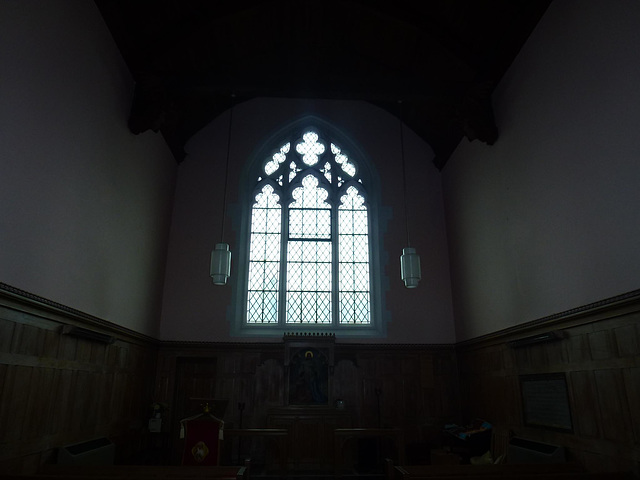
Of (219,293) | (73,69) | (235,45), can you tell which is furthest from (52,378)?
(235,45)

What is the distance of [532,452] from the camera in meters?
5.11

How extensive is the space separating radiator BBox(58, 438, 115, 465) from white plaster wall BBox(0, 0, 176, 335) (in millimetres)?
1460

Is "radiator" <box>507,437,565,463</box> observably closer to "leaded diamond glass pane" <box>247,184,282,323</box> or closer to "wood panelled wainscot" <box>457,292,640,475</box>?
"wood panelled wainscot" <box>457,292,640,475</box>

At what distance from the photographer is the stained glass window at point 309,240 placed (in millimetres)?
8422

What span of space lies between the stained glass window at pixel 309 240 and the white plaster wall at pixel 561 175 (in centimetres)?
223

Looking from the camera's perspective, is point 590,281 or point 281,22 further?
point 281,22

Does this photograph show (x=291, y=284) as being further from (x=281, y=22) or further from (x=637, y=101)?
(x=637, y=101)

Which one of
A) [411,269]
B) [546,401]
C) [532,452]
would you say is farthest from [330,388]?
[546,401]

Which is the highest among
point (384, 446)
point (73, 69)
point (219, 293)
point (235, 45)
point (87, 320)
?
point (235, 45)

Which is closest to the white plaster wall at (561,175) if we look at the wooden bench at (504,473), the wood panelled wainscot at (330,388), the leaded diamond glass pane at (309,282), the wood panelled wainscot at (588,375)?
the wood panelled wainscot at (588,375)

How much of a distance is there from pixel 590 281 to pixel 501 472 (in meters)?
2.02

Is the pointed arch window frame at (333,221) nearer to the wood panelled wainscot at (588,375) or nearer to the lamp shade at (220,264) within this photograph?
the lamp shade at (220,264)

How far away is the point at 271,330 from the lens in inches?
322

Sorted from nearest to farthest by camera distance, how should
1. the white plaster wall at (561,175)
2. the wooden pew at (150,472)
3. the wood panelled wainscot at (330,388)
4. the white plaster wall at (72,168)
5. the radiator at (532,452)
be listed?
the wooden pew at (150,472) < the white plaster wall at (72,168) < the white plaster wall at (561,175) < the radiator at (532,452) < the wood panelled wainscot at (330,388)
